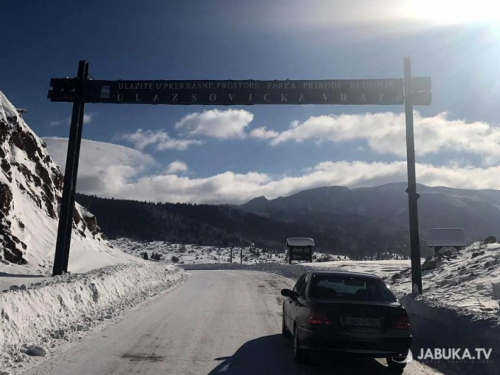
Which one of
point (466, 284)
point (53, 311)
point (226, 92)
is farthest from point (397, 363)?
point (226, 92)

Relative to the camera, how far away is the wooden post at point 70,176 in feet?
57.0

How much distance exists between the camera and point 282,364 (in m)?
7.21

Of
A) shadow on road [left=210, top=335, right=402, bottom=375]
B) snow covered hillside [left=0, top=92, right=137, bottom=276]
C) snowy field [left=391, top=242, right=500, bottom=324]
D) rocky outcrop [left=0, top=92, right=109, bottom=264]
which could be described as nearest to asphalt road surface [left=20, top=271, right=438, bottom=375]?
shadow on road [left=210, top=335, right=402, bottom=375]

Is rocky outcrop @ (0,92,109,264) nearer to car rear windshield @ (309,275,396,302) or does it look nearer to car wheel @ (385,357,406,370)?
car rear windshield @ (309,275,396,302)

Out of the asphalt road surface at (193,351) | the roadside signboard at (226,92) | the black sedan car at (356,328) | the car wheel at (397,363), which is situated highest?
the roadside signboard at (226,92)

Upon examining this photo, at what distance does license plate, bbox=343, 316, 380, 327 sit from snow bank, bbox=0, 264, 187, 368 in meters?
5.10

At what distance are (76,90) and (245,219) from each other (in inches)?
6424

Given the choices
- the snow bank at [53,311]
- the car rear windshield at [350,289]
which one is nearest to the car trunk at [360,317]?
the car rear windshield at [350,289]

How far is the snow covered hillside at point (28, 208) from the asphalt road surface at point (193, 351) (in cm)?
1015

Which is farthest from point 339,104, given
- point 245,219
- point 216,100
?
point 245,219

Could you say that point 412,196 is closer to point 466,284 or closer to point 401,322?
point 466,284

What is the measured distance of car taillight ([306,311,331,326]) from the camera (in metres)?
6.71

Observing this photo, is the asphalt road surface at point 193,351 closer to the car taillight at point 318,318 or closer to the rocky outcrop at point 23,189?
the car taillight at point 318,318

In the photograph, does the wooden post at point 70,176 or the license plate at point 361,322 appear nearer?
the license plate at point 361,322
